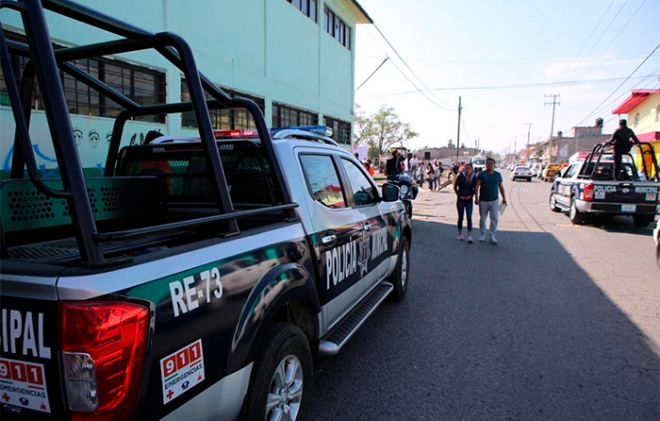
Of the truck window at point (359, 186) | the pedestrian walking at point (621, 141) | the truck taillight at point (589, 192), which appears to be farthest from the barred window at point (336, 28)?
the truck window at point (359, 186)

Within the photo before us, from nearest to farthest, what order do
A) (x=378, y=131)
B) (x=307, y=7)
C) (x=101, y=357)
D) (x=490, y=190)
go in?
(x=101, y=357) → (x=490, y=190) → (x=307, y=7) → (x=378, y=131)

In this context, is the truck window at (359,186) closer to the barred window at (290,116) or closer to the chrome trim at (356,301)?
the chrome trim at (356,301)

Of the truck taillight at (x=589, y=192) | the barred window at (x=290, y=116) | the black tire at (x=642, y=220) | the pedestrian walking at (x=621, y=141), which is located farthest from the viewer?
the barred window at (x=290, y=116)

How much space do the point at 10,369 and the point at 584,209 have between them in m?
12.4

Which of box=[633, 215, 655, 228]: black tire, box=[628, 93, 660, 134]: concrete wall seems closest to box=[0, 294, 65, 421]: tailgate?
box=[633, 215, 655, 228]: black tire

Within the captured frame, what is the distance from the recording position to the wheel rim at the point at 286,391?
7.55ft

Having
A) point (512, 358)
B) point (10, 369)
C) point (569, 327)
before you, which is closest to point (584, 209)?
point (569, 327)

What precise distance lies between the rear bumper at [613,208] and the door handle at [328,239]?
10.2 m

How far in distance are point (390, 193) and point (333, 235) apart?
1.52m

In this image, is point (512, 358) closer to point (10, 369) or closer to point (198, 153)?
point (198, 153)

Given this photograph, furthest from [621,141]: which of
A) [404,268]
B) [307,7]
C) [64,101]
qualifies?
[64,101]

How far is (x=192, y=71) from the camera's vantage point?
2.06 metres

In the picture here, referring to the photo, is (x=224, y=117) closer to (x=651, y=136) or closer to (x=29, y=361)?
(x=29, y=361)

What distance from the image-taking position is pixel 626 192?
1044cm
